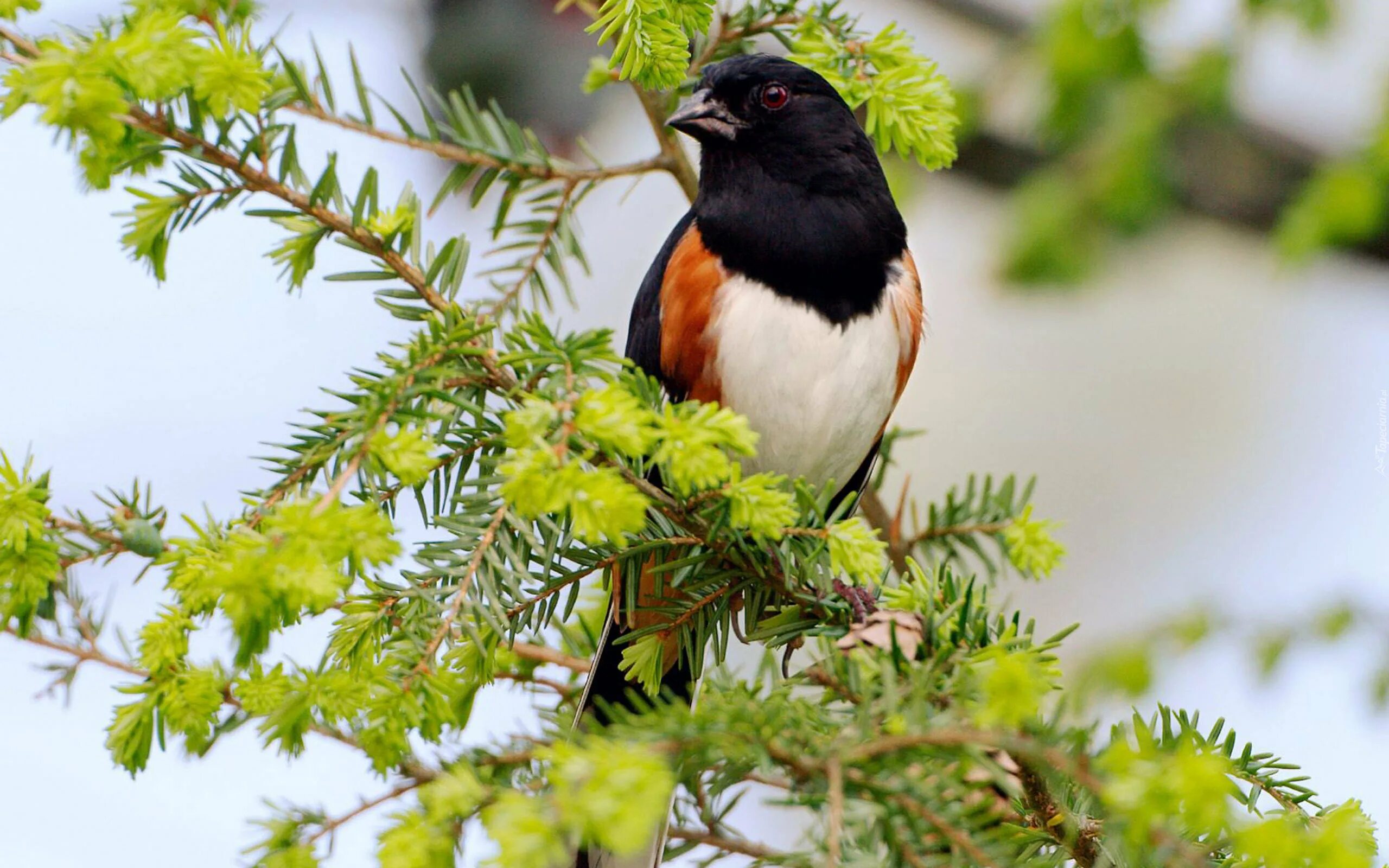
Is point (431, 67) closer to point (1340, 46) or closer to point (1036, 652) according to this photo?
point (1340, 46)

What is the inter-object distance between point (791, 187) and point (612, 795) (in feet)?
2.95

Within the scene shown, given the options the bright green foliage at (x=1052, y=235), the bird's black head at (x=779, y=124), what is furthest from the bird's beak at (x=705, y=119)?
the bright green foliage at (x=1052, y=235)

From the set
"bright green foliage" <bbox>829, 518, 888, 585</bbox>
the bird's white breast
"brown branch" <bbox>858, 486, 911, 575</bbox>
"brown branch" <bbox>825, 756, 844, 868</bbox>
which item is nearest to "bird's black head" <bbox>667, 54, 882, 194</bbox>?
the bird's white breast

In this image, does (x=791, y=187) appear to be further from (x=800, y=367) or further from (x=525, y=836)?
(x=525, y=836)

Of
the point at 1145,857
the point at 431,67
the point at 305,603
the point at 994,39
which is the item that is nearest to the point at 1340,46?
the point at 994,39

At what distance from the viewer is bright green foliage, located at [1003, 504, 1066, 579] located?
901 mm

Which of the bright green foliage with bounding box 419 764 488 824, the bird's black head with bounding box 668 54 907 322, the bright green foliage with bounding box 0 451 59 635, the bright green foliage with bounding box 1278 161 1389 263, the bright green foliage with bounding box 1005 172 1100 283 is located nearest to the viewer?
the bright green foliage with bounding box 419 764 488 824

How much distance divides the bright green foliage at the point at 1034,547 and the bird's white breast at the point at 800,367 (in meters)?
0.31

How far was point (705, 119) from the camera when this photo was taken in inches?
47.6

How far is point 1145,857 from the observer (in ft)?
2.03

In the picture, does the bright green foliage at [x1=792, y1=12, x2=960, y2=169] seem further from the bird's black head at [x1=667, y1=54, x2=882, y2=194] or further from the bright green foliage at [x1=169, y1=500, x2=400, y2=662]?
the bright green foliage at [x1=169, y1=500, x2=400, y2=662]

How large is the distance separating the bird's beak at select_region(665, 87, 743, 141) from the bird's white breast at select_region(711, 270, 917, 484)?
157 millimetres

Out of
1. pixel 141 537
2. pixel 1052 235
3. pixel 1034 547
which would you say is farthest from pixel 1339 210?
pixel 141 537

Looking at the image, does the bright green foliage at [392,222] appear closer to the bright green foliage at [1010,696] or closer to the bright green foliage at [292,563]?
the bright green foliage at [292,563]
